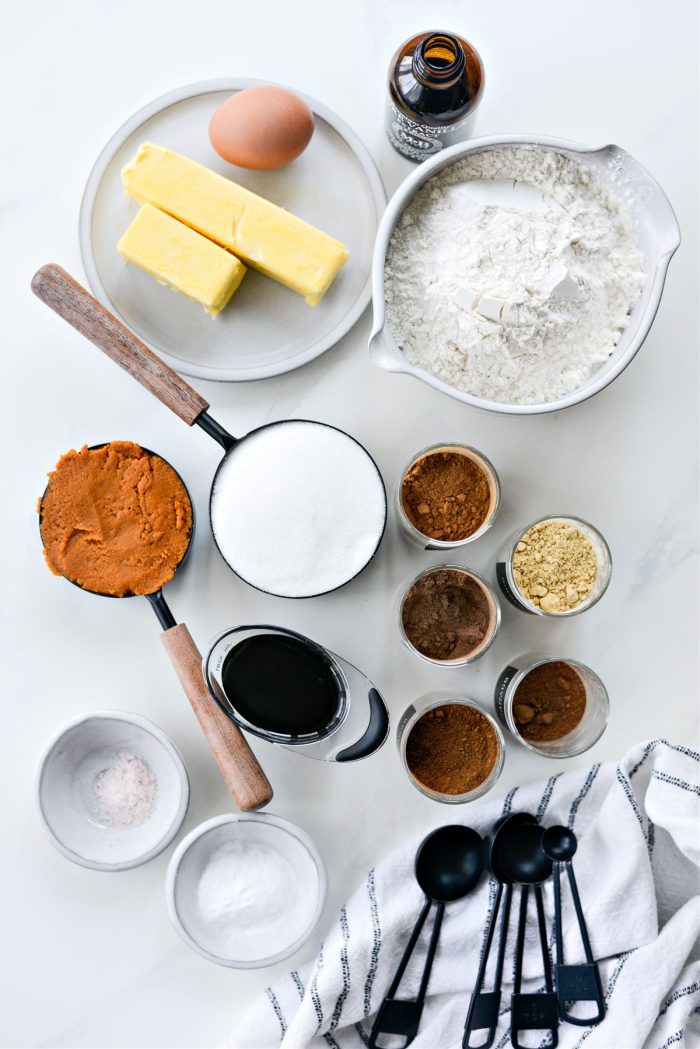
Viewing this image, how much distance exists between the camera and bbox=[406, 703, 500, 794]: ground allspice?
1.17 meters

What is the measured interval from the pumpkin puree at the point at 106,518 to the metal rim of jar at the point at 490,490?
364 mm

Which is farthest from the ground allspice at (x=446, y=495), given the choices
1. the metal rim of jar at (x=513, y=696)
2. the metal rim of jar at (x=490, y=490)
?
the metal rim of jar at (x=513, y=696)

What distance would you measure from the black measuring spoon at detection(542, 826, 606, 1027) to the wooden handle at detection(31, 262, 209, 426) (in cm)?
87

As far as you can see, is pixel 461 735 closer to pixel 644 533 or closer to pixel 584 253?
pixel 644 533

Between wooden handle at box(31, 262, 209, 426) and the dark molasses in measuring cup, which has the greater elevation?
wooden handle at box(31, 262, 209, 426)

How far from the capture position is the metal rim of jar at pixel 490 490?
45.3 inches

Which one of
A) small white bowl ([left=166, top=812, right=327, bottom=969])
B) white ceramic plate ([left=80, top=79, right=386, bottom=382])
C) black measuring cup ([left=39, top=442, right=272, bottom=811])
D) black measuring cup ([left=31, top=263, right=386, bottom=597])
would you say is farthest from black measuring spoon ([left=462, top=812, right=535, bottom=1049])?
white ceramic plate ([left=80, top=79, right=386, bottom=382])

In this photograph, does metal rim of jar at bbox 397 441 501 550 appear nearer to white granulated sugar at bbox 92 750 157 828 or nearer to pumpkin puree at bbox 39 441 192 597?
pumpkin puree at bbox 39 441 192 597

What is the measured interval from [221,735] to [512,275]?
0.77 meters

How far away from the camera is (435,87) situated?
40.9 inches

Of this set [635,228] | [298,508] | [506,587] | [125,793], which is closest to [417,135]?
[635,228]

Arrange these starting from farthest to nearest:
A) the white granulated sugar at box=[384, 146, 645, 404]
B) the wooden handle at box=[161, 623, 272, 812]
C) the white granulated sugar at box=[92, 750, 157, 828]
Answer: the white granulated sugar at box=[92, 750, 157, 828], the wooden handle at box=[161, 623, 272, 812], the white granulated sugar at box=[384, 146, 645, 404]

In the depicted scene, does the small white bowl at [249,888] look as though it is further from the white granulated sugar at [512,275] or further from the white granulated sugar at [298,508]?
the white granulated sugar at [512,275]

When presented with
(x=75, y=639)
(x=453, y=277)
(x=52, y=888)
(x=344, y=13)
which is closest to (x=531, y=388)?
(x=453, y=277)
